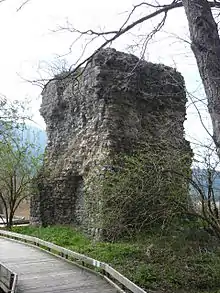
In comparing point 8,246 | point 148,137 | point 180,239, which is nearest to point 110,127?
point 148,137

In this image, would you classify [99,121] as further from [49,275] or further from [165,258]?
[49,275]

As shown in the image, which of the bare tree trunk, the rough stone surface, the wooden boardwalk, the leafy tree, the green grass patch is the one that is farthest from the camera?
the leafy tree

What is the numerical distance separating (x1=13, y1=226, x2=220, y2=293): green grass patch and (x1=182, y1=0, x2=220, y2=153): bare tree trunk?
479 centimetres

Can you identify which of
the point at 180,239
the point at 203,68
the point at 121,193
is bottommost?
the point at 180,239

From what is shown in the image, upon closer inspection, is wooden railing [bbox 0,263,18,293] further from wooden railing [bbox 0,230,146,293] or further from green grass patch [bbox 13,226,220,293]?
green grass patch [bbox 13,226,220,293]

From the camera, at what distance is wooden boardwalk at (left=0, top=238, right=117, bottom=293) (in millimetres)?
7645

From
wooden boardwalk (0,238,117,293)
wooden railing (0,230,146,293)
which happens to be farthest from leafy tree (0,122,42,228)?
wooden boardwalk (0,238,117,293)

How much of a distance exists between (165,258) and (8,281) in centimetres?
393

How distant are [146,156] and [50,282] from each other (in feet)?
14.5

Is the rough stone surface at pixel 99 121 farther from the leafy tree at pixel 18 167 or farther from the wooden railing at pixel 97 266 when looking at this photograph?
the wooden railing at pixel 97 266

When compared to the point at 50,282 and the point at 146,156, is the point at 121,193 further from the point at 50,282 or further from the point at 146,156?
the point at 50,282

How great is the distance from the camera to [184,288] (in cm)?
788

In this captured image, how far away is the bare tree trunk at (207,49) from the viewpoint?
4.02 metres

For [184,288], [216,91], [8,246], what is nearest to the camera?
[216,91]
